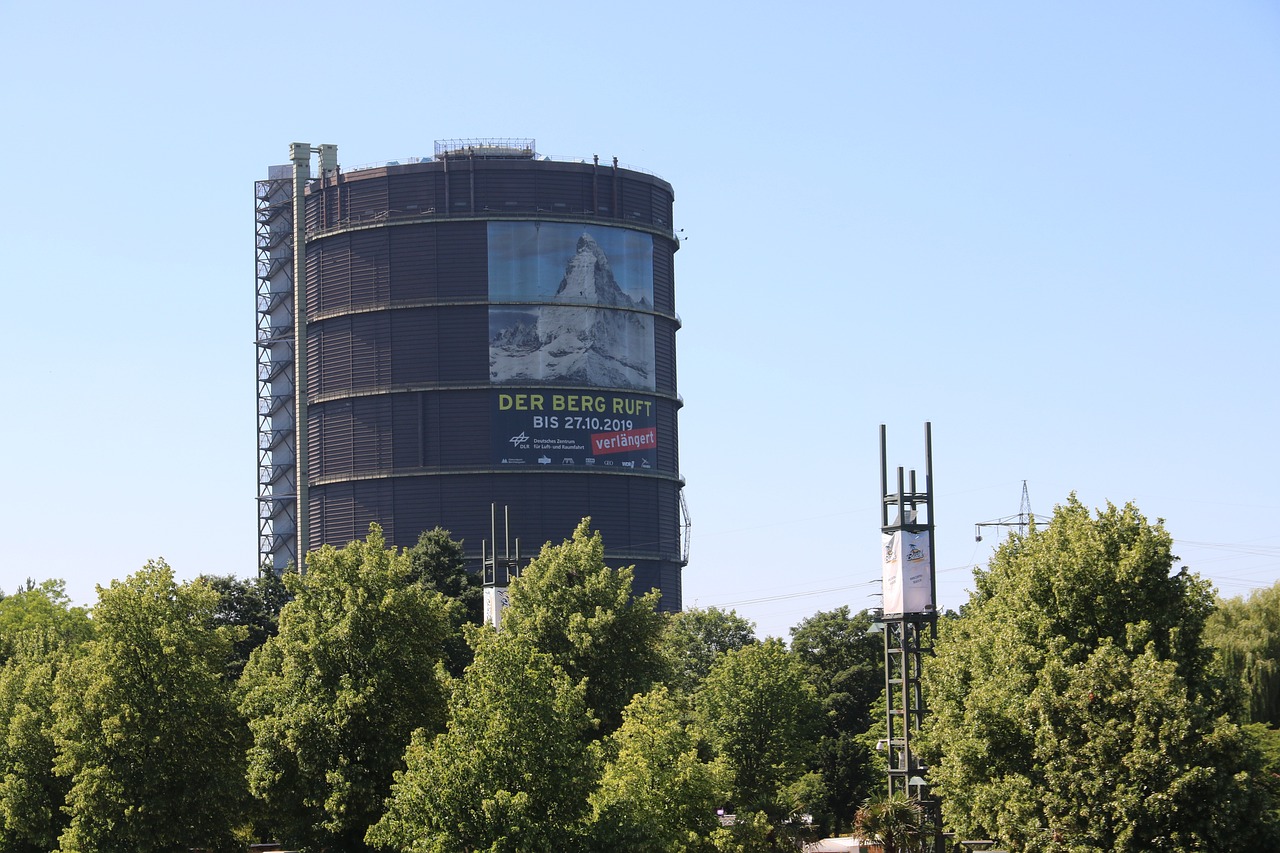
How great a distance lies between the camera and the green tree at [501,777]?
36500mm

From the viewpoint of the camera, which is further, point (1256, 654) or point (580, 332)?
point (580, 332)

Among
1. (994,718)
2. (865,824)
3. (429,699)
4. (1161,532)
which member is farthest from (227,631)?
(1161,532)

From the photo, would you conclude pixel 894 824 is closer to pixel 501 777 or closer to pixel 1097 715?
pixel 1097 715

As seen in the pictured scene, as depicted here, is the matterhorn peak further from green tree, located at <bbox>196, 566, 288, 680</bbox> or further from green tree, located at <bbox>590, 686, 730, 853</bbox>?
Answer: green tree, located at <bbox>590, 686, 730, 853</bbox>

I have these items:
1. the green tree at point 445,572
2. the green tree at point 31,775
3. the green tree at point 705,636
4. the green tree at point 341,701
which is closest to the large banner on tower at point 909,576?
the green tree at point 341,701

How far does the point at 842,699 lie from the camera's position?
81.2 m

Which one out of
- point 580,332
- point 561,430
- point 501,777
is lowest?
point 501,777

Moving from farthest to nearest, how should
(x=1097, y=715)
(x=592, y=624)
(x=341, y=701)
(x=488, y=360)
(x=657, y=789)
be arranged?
(x=488, y=360) < (x=592, y=624) < (x=341, y=701) < (x=657, y=789) < (x=1097, y=715)

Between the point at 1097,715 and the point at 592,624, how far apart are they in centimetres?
1997

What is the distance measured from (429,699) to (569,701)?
8.92 m

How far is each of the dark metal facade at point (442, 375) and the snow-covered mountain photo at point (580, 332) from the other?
579 millimetres

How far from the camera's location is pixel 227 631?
50.2 meters

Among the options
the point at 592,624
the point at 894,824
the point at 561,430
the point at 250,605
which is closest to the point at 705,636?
the point at 561,430

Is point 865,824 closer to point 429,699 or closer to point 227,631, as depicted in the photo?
point 429,699
